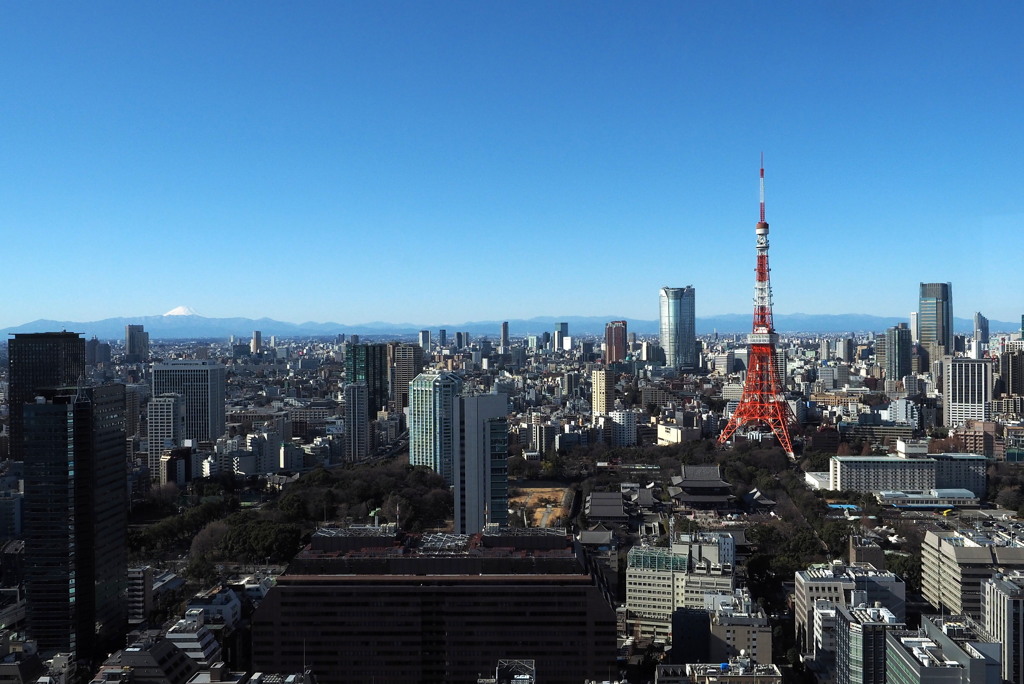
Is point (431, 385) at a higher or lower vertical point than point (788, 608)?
higher

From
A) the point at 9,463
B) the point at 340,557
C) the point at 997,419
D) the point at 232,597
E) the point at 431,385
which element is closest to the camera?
the point at 340,557

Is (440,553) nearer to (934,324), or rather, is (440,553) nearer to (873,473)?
(873,473)

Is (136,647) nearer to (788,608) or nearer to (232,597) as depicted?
(232,597)

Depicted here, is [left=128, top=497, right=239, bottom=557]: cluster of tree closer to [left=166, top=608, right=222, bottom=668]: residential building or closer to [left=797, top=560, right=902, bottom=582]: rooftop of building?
[left=166, top=608, right=222, bottom=668]: residential building

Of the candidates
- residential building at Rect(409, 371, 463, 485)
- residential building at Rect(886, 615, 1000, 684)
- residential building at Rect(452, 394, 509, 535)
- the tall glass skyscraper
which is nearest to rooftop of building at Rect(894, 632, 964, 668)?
residential building at Rect(886, 615, 1000, 684)

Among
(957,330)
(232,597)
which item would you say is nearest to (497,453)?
(232,597)

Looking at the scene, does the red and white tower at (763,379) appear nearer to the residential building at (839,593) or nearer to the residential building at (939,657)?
the residential building at (839,593)

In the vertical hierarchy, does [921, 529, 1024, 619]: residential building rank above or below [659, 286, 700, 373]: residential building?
below
